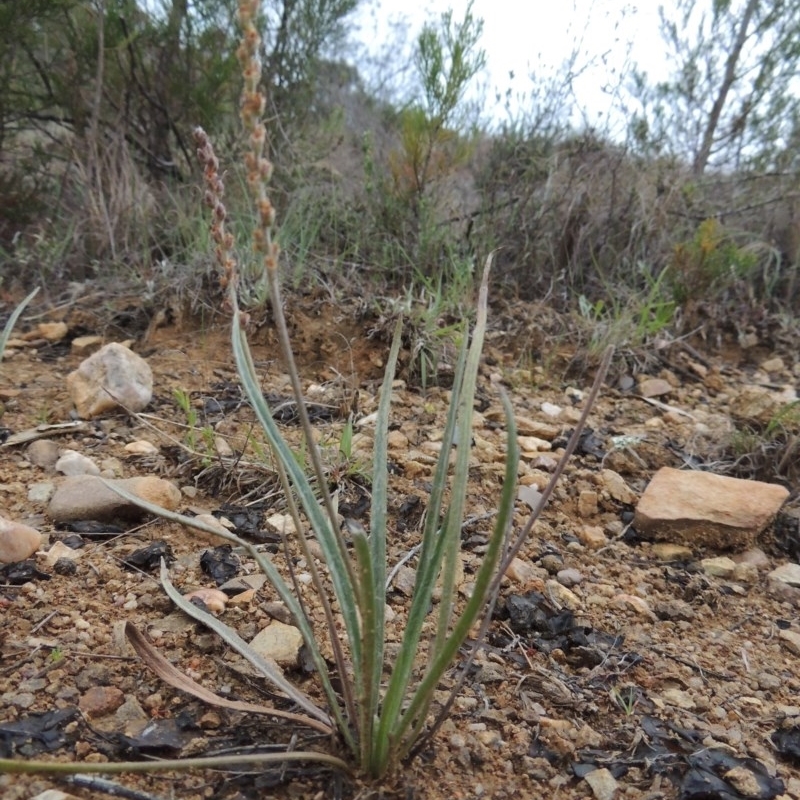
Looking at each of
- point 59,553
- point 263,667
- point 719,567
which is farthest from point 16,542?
point 719,567

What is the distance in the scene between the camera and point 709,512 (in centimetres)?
167

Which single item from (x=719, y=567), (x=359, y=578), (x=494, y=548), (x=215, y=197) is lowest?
(x=719, y=567)

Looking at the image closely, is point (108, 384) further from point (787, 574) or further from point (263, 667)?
point (787, 574)

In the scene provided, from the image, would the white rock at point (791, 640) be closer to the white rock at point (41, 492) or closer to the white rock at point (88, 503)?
the white rock at point (88, 503)

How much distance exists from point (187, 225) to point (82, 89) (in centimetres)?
117

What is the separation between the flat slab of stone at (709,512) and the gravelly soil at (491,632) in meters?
0.05

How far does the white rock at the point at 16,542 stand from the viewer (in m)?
1.28

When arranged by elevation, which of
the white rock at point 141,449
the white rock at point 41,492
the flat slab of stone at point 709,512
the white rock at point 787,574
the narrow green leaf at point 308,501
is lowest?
the white rock at point 41,492

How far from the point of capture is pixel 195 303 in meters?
2.51

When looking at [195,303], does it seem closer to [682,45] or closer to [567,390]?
[567,390]

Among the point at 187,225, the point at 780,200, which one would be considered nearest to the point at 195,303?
the point at 187,225

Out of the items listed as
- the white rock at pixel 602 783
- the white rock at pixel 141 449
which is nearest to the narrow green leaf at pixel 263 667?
the white rock at pixel 602 783

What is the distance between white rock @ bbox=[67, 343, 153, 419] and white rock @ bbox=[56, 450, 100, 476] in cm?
26

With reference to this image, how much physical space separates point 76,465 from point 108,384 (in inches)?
13.6
